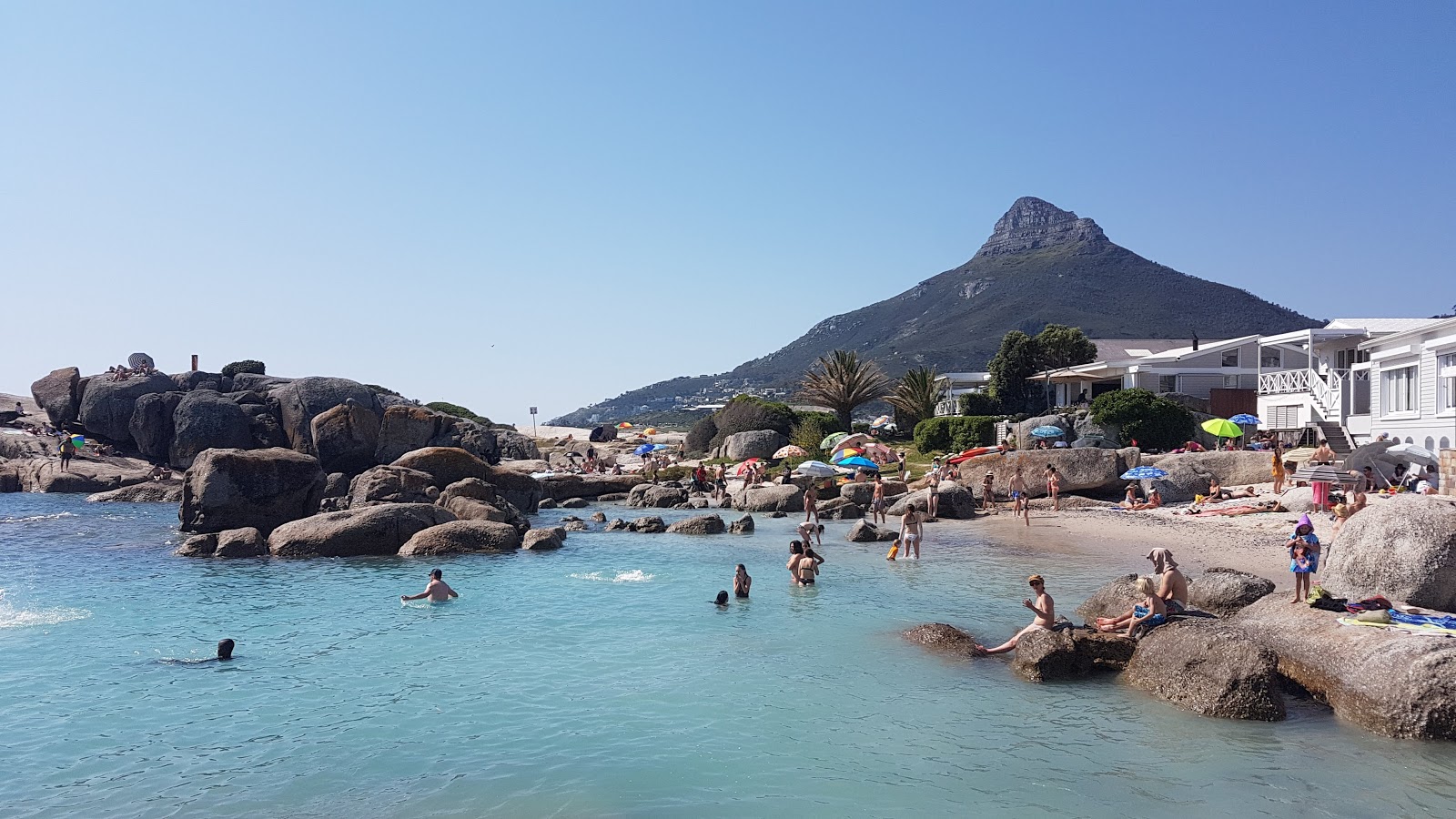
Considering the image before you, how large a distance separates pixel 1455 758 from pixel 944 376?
53.7 metres

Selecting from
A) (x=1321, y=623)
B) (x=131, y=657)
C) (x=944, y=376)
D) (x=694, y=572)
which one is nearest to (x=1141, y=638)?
(x=1321, y=623)

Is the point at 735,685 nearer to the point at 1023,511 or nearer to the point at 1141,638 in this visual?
the point at 1141,638

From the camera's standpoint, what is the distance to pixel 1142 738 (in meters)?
9.73

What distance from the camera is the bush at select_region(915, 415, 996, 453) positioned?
4297 centimetres

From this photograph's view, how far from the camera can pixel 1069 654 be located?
469 inches

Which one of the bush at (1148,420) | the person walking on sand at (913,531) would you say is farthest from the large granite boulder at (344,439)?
the bush at (1148,420)

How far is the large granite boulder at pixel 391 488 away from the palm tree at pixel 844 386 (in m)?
29.6

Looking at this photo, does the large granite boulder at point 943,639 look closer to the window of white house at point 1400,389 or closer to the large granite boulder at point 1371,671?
the large granite boulder at point 1371,671

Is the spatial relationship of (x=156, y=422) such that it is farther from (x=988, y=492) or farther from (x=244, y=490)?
(x=988, y=492)

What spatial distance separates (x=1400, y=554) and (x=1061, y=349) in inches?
1793

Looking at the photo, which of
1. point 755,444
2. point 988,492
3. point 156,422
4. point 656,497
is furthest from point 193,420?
point 988,492

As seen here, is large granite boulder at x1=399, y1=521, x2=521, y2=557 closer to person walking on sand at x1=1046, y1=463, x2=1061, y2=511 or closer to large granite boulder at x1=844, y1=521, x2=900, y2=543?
large granite boulder at x1=844, y1=521, x2=900, y2=543

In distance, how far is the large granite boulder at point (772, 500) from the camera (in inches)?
1380

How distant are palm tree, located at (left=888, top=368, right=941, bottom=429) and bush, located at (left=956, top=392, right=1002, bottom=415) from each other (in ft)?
5.44
